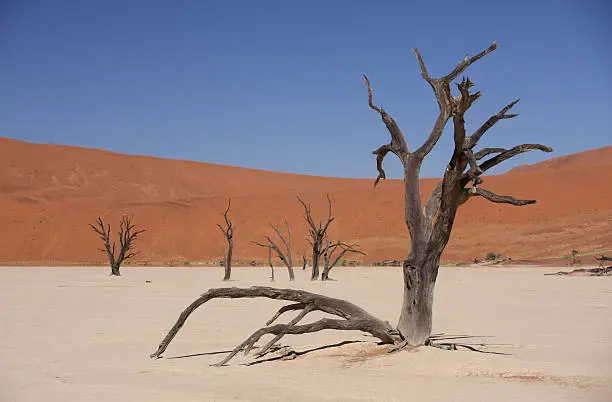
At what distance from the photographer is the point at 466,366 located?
7340 mm

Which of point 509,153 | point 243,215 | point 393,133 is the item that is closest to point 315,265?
point 393,133

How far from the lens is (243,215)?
2549 inches

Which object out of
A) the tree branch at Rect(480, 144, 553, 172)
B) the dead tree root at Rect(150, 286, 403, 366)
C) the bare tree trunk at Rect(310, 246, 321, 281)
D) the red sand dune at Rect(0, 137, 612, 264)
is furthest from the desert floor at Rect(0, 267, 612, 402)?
the red sand dune at Rect(0, 137, 612, 264)

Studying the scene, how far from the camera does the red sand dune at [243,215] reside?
46.4 metres

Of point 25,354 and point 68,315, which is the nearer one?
Result: point 25,354

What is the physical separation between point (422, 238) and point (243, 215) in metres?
57.1

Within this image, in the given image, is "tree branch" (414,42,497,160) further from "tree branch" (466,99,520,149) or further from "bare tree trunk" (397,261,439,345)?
"bare tree trunk" (397,261,439,345)

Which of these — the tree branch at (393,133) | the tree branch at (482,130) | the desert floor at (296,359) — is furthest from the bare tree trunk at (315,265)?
the tree branch at (482,130)

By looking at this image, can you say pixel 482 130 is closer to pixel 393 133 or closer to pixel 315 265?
pixel 393 133

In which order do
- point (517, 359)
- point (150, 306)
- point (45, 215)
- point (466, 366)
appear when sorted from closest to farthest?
1. point (466, 366)
2. point (517, 359)
3. point (150, 306)
4. point (45, 215)

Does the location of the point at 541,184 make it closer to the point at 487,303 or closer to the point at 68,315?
the point at 487,303

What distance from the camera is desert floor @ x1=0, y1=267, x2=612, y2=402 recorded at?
624 cm

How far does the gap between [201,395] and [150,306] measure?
933cm

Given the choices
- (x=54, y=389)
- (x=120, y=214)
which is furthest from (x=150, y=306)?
(x=120, y=214)
